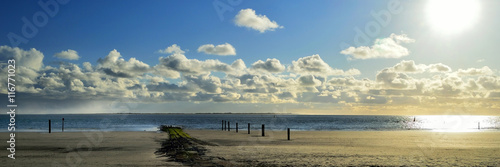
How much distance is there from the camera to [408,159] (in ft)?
73.0

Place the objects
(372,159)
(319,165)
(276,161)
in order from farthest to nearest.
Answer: (372,159) → (276,161) → (319,165)

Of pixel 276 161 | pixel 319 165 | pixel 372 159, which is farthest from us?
pixel 372 159

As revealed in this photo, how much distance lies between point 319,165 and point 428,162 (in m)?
6.31

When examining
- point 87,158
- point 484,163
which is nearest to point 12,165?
point 87,158

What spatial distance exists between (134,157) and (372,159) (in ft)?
42.0

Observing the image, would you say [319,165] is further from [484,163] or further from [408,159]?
[484,163]

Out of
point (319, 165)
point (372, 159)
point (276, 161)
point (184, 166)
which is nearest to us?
point (184, 166)

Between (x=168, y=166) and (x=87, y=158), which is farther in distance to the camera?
(x=87, y=158)

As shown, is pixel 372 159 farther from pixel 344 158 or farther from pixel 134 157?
pixel 134 157

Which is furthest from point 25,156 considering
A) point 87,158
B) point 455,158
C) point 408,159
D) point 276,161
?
point 455,158

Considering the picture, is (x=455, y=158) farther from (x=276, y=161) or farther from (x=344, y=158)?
(x=276, y=161)

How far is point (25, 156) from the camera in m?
Answer: 21.7

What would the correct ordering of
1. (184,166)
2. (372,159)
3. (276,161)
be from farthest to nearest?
(372,159) < (276,161) < (184,166)

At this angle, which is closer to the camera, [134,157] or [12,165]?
[12,165]
